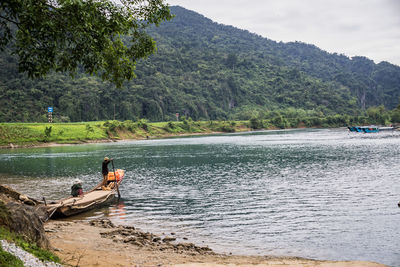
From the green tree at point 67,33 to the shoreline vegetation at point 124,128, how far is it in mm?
86391

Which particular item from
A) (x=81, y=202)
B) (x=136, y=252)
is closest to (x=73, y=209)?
(x=81, y=202)

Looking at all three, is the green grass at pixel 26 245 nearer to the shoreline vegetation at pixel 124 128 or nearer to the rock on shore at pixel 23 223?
the rock on shore at pixel 23 223

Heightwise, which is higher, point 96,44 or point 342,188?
point 96,44

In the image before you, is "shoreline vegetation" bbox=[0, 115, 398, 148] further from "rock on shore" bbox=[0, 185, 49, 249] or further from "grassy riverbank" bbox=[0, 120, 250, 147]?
"rock on shore" bbox=[0, 185, 49, 249]

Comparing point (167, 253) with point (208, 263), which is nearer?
point (208, 263)

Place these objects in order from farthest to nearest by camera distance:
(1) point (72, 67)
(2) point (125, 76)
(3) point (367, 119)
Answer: (3) point (367, 119) < (2) point (125, 76) < (1) point (72, 67)

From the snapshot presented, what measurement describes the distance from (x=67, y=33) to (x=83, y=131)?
10101cm

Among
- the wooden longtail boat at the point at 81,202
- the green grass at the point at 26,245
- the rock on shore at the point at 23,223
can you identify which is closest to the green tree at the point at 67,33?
the rock on shore at the point at 23,223

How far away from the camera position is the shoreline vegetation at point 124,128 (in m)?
94.1

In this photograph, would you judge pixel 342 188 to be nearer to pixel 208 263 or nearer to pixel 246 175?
pixel 246 175

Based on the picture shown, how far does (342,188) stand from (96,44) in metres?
23.9

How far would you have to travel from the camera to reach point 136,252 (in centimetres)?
1446

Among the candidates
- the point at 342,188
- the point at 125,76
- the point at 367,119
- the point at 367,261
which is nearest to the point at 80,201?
the point at 125,76

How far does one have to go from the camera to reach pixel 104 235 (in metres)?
17.1
